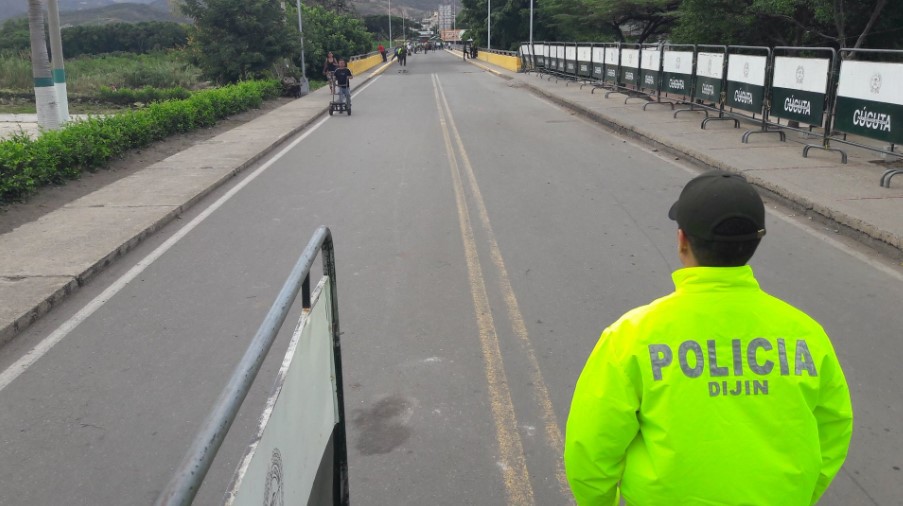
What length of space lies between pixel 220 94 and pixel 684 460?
71.3 feet

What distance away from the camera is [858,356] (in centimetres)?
543

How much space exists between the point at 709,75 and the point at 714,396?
1746 centimetres

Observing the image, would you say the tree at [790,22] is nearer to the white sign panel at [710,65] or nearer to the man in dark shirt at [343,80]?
Answer: the white sign panel at [710,65]

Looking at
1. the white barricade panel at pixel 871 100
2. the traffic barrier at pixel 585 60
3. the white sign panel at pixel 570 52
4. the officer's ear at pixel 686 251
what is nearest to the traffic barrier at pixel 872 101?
the white barricade panel at pixel 871 100

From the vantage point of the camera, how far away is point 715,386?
1.94 m

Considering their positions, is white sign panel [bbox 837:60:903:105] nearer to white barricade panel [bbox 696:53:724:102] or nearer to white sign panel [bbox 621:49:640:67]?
white barricade panel [bbox 696:53:724:102]

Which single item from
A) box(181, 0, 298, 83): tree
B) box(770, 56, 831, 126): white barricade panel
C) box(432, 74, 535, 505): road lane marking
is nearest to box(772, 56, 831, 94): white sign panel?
box(770, 56, 831, 126): white barricade panel

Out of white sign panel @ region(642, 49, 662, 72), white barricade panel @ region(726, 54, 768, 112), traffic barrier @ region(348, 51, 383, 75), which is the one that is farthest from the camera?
traffic barrier @ region(348, 51, 383, 75)

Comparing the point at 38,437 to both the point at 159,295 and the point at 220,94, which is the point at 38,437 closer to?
the point at 159,295

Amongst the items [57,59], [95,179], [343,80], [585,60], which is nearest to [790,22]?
[585,60]

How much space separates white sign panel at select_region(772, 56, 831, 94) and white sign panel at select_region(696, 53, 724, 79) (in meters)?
2.61

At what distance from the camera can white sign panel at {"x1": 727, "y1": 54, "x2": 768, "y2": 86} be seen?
15.1 m

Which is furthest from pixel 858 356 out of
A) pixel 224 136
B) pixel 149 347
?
pixel 224 136

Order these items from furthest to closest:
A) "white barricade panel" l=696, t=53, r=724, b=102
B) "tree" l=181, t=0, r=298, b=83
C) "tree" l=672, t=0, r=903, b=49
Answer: "tree" l=181, t=0, r=298, b=83
"tree" l=672, t=0, r=903, b=49
"white barricade panel" l=696, t=53, r=724, b=102
